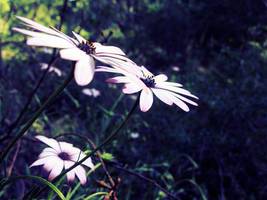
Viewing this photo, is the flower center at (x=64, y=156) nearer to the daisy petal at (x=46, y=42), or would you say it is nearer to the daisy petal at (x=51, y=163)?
the daisy petal at (x=51, y=163)

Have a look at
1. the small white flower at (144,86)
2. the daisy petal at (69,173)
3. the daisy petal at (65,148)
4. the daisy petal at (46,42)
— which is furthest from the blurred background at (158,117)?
the daisy petal at (46,42)

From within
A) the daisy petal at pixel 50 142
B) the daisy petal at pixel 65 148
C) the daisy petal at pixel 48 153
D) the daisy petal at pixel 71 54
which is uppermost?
the daisy petal at pixel 71 54

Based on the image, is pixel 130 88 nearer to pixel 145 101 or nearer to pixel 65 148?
pixel 145 101

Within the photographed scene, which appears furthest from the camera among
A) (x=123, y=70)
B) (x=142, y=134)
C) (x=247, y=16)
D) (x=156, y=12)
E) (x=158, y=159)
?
(x=156, y=12)

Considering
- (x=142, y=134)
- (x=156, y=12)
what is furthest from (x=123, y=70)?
(x=156, y=12)

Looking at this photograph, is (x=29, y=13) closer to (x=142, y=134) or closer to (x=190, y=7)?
(x=142, y=134)

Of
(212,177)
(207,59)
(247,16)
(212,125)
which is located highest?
(247,16)

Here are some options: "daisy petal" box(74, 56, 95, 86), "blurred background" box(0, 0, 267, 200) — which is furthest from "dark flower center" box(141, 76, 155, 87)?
"blurred background" box(0, 0, 267, 200)
